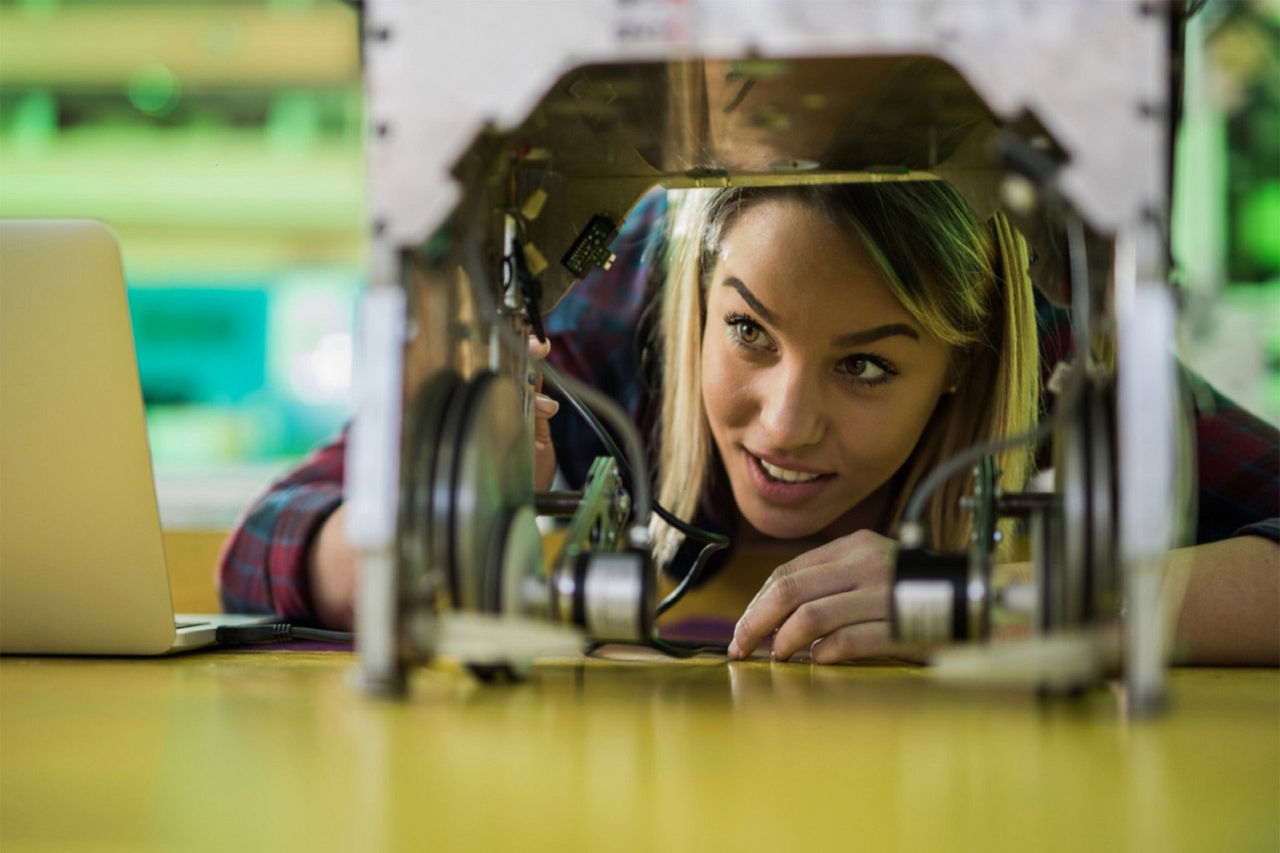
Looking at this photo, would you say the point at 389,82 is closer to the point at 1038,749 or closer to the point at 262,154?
the point at 1038,749

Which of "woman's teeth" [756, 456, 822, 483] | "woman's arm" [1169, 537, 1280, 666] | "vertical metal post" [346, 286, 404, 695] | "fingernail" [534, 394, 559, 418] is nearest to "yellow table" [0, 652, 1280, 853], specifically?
"vertical metal post" [346, 286, 404, 695]

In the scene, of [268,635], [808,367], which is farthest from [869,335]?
[268,635]

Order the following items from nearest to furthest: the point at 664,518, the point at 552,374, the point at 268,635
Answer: the point at 552,374, the point at 664,518, the point at 268,635

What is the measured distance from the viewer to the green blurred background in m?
3.00

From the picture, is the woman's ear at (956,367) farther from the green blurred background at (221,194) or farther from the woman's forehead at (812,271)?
the green blurred background at (221,194)

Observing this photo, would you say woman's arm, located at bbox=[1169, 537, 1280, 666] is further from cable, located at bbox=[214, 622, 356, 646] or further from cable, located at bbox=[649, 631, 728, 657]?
cable, located at bbox=[214, 622, 356, 646]

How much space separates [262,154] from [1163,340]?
2835 mm

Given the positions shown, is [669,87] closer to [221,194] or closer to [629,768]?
[629,768]

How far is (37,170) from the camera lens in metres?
3.12

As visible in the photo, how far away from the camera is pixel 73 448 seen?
0.91 m

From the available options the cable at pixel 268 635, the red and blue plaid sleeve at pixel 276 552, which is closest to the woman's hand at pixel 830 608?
the cable at pixel 268 635

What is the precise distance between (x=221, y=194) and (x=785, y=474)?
2.16 meters

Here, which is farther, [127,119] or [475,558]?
[127,119]

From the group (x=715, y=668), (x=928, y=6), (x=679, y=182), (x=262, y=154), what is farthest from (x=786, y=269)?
(x=262, y=154)
